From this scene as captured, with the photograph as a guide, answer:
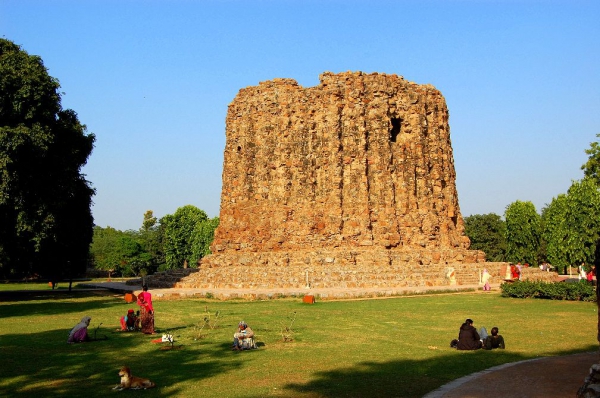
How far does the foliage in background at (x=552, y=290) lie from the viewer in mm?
25953

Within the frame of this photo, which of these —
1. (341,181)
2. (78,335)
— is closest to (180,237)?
(341,181)

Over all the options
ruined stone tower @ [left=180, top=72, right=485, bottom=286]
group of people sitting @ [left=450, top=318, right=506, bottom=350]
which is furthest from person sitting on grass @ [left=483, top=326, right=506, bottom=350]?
ruined stone tower @ [left=180, top=72, right=485, bottom=286]

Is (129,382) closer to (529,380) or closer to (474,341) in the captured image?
(529,380)

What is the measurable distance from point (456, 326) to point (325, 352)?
6.16 metres

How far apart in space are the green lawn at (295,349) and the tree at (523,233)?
3301 cm

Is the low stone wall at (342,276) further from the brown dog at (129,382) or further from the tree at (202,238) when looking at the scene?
the tree at (202,238)

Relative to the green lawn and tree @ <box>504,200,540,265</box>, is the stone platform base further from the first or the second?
tree @ <box>504,200,540,265</box>

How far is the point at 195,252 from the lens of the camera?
7600cm

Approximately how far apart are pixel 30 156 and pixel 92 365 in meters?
16.7

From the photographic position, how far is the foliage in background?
25953 mm

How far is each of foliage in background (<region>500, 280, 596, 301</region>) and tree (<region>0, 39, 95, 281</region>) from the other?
68.0 ft

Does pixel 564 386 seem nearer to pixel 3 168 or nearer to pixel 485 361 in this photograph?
pixel 485 361

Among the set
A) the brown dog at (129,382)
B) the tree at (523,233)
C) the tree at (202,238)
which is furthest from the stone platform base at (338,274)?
the tree at (202,238)

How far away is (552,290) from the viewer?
26969 mm
